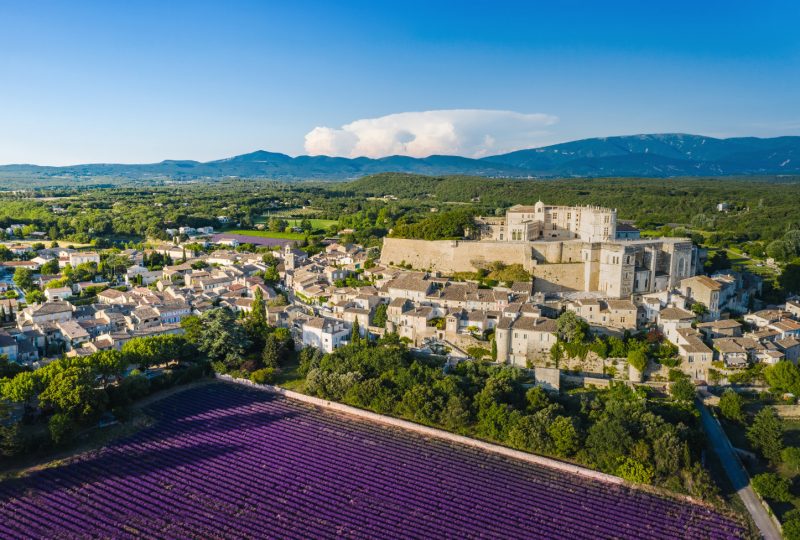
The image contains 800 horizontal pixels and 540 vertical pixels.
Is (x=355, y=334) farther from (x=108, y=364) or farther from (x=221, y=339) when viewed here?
(x=108, y=364)

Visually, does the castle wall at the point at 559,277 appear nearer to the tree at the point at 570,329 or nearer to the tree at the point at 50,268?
the tree at the point at 570,329

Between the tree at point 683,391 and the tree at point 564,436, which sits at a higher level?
the tree at point 683,391

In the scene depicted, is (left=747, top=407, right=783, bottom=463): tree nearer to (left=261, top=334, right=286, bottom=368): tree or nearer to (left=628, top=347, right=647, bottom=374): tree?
(left=628, top=347, right=647, bottom=374): tree

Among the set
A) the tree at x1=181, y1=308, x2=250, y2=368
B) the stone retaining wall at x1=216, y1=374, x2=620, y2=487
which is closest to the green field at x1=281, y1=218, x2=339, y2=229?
the tree at x1=181, y1=308, x2=250, y2=368

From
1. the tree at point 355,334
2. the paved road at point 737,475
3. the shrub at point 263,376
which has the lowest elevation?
the paved road at point 737,475

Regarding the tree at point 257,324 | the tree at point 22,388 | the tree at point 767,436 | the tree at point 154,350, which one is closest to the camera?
the tree at point 767,436

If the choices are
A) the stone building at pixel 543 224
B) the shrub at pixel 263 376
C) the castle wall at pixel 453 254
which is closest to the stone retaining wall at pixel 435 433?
the shrub at pixel 263 376
